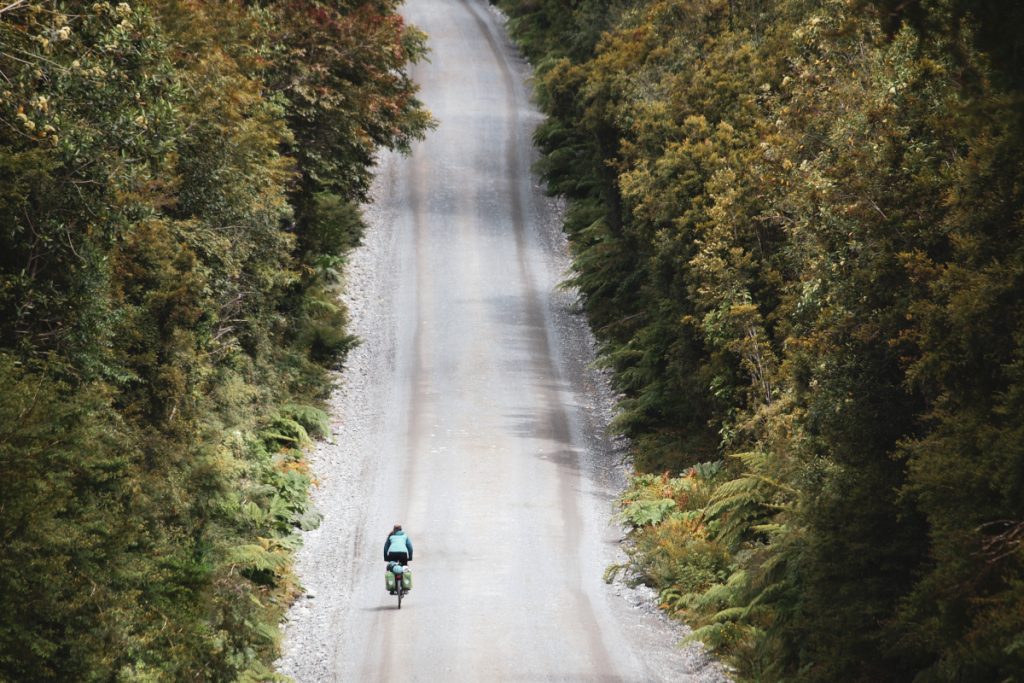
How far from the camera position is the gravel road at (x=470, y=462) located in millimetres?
19188

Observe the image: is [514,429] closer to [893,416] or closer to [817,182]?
[817,182]

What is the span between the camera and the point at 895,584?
47.9 ft

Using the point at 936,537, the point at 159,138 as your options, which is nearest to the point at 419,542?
the point at 159,138

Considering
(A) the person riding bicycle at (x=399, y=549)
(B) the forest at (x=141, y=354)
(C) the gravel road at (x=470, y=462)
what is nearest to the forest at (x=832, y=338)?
(C) the gravel road at (x=470, y=462)

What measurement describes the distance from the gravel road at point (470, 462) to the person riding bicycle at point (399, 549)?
789mm

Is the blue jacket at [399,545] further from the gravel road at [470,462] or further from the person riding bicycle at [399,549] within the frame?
the gravel road at [470,462]

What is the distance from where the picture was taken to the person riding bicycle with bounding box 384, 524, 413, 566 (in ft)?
67.6

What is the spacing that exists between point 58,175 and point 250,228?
28.8 feet

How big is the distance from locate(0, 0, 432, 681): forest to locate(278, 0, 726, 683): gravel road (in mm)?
1268

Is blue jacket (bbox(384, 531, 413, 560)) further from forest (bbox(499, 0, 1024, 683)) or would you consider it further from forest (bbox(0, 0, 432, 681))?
forest (bbox(499, 0, 1024, 683))

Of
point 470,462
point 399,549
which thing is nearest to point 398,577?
point 399,549

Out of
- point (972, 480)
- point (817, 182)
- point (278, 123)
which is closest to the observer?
point (972, 480)

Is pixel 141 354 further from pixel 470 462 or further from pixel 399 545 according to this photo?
pixel 470 462

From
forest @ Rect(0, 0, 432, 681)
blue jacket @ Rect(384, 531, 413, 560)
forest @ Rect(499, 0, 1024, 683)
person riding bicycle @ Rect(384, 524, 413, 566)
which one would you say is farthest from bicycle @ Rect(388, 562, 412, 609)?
forest @ Rect(499, 0, 1024, 683)
